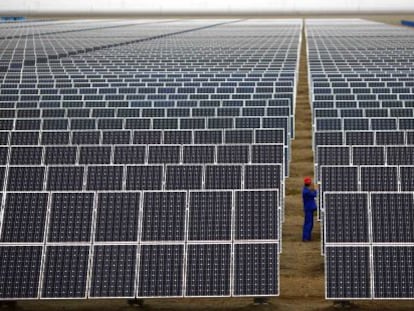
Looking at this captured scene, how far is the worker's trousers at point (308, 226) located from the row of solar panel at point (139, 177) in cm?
132

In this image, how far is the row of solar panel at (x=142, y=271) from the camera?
1113 centimetres

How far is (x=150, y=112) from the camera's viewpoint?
2280 centimetres

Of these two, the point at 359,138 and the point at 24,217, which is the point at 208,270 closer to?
the point at 24,217

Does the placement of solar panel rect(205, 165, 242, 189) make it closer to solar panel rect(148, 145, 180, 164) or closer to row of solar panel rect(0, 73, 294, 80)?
solar panel rect(148, 145, 180, 164)

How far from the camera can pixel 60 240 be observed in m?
11.6

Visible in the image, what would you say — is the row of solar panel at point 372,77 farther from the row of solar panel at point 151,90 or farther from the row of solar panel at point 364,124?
the row of solar panel at point 364,124

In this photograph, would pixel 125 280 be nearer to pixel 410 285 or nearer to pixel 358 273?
pixel 358 273

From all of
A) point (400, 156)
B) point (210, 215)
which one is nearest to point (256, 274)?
point (210, 215)

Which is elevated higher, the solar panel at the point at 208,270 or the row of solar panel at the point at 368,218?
the row of solar panel at the point at 368,218

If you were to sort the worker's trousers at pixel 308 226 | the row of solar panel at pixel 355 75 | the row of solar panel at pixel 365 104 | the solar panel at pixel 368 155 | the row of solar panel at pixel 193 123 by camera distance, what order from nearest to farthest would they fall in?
the worker's trousers at pixel 308 226
the solar panel at pixel 368 155
the row of solar panel at pixel 193 123
the row of solar panel at pixel 365 104
the row of solar panel at pixel 355 75

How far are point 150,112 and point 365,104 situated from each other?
22.5 feet

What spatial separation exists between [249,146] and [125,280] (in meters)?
5.90

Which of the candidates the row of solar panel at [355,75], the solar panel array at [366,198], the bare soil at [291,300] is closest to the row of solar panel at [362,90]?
the solar panel array at [366,198]

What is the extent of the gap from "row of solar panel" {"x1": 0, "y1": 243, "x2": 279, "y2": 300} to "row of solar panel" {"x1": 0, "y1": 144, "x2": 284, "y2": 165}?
4843 mm
